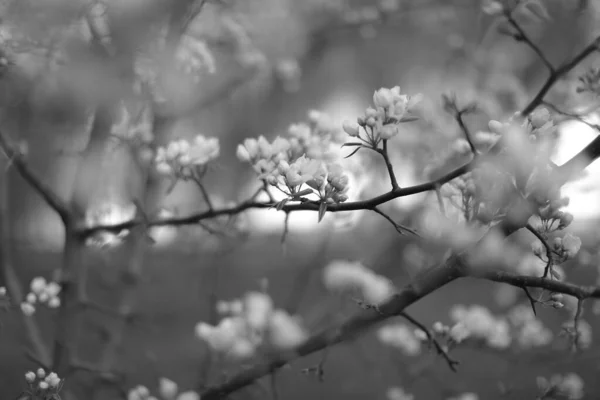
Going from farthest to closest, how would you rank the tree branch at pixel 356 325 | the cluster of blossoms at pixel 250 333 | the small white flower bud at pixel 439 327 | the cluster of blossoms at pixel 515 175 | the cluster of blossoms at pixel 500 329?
1. the cluster of blossoms at pixel 500 329
2. the cluster of blossoms at pixel 250 333
3. the small white flower bud at pixel 439 327
4. the tree branch at pixel 356 325
5. the cluster of blossoms at pixel 515 175

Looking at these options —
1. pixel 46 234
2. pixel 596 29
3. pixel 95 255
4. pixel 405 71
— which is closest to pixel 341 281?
pixel 95 255

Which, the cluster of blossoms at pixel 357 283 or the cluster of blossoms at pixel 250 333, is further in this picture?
the cluster of blossoms at pixel 357 283

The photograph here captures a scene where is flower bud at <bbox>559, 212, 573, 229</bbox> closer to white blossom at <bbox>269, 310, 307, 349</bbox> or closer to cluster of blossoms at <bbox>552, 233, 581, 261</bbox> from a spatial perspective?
cluster of blossoms at <bbox>552, 233, 581, 261</bbox>

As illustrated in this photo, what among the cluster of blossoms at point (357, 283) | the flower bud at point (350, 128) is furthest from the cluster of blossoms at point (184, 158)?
the cluster of blossoms at point (357, 283)

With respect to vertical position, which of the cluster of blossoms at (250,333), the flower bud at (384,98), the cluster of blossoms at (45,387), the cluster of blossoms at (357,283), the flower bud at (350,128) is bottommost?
the cluster of blossoms at (45,387)

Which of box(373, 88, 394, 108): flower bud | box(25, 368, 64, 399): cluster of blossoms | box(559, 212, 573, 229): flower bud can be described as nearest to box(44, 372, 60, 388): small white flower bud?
box(25, 368, 64, 399): cluster of blossoms

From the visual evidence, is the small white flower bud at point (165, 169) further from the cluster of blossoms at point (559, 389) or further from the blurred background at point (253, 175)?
the cluster of blossoms at point (559, 389)

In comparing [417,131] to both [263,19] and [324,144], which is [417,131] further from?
[324,144]
